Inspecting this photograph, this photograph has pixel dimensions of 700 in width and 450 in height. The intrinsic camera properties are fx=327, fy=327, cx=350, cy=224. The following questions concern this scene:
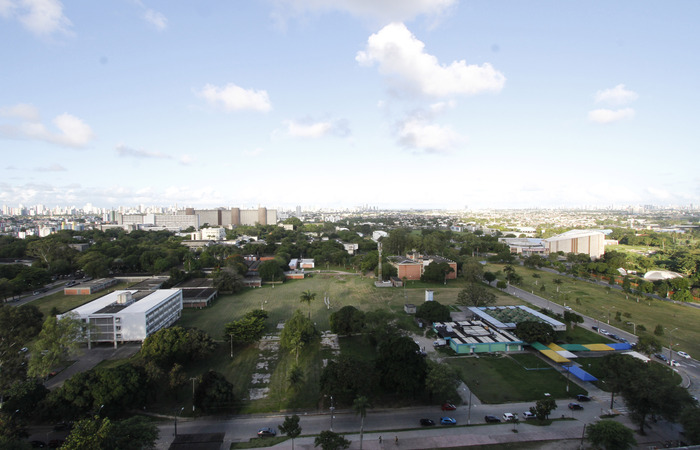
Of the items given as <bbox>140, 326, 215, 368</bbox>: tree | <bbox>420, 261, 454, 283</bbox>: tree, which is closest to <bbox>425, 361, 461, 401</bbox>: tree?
<bbox>140, 326, 215, 368</bbox>: tree

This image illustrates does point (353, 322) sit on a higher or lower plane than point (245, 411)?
higher

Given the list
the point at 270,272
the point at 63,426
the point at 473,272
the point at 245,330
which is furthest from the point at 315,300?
the point at 63,426

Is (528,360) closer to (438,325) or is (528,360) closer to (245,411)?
(438,325)

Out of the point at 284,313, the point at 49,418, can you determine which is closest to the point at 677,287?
the point at 284,313

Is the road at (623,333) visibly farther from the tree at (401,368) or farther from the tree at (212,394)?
the tree at (212,394)

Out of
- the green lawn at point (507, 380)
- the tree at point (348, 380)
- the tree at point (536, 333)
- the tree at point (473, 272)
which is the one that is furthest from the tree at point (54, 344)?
the tree at point (473, 272)

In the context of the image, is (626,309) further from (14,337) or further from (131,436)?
(14,337)
